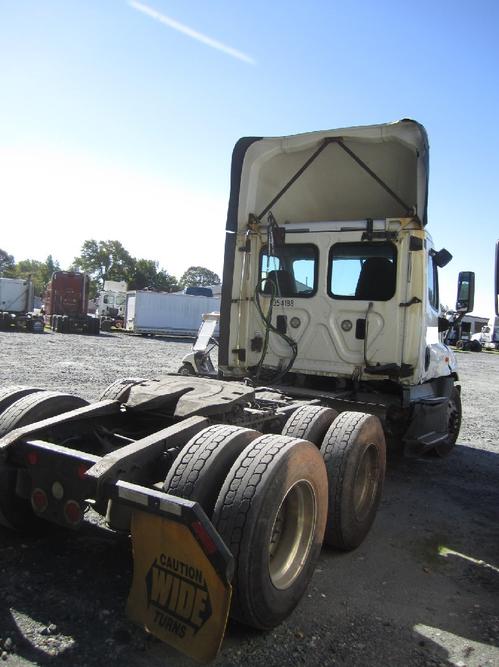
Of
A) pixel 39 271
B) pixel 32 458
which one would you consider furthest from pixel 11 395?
pixel 39 271

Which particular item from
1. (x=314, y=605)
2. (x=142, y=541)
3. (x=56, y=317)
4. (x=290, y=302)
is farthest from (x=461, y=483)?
(x=56, y=317)

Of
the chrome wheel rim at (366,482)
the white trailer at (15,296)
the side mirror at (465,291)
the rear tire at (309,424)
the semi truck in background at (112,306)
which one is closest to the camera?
the rear tire at (309,424)

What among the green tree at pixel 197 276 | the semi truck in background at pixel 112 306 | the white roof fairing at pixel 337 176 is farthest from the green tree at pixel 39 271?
the white roof fairing at pixel 337 176

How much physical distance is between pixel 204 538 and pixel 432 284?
509 centimetres

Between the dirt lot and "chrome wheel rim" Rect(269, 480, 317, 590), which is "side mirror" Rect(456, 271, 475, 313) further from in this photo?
"chrome wheel rim" Rect(269, 480, 317, 590)

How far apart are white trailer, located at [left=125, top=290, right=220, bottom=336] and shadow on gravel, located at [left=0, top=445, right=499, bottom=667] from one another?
96.3 ft

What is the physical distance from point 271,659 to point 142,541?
0.88 meters

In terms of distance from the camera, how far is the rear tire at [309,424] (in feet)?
13.9

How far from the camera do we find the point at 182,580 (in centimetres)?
262

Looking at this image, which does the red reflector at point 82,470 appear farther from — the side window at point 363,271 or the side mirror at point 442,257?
the side mirror at point 442,257

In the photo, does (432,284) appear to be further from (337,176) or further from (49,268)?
(49,268)

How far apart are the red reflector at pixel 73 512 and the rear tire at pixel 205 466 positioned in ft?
1.74

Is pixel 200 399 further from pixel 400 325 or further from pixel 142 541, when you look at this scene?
pixel 400 325

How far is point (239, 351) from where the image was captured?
6.57 meters
